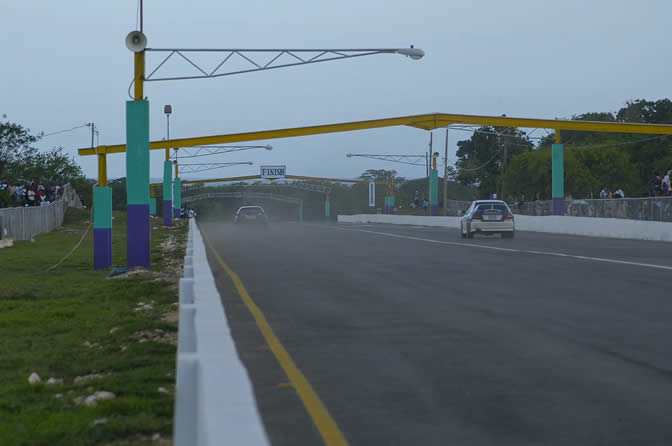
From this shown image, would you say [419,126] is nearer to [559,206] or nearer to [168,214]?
[559,206]

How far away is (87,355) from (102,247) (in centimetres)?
1302

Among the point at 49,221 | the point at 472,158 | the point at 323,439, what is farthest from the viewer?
the point at 472,158

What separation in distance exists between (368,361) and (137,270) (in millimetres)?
12952

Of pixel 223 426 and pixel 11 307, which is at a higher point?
pixel 223 426

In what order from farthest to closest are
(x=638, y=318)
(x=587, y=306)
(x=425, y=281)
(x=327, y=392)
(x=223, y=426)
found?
(x=425, y=281), (x=587, y=306), (x=638, y=318), (x=327, y=392), (x=223, y=426)

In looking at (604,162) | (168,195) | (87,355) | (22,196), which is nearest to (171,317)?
(87,355)

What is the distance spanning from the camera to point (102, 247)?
2222 centimetres

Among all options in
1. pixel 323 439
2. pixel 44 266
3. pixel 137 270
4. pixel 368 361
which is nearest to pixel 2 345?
pixel 368 361

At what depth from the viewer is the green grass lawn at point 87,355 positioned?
20.1 feet

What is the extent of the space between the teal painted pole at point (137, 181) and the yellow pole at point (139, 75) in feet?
0.73

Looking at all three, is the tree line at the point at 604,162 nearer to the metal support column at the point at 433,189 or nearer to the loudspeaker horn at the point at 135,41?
the metal support column at the point at 433,189

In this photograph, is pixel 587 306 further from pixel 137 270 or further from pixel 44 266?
pixel 44 266

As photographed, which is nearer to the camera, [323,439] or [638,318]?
[323,439]

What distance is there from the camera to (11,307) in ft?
46.9
